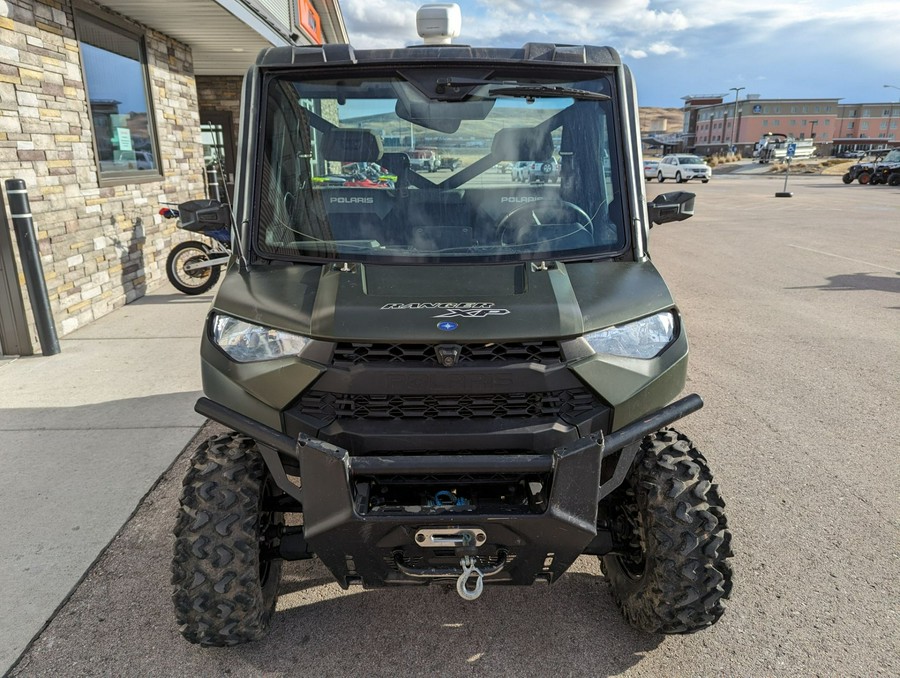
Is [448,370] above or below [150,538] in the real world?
above

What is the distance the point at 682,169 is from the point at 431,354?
43.7 metres

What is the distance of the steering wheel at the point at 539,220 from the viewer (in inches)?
115

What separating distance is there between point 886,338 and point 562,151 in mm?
5866

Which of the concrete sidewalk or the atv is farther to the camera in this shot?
the atv

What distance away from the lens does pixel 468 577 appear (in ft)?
7.69

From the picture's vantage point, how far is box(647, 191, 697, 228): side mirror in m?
3.35

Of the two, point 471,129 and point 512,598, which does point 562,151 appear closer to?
point 471,129

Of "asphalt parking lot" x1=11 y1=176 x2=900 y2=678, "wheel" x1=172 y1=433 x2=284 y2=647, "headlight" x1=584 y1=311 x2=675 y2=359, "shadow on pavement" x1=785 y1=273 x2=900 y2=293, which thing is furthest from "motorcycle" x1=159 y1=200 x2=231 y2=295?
"shadow on pavement" x1=785 y1=273 x2=900 y2=293

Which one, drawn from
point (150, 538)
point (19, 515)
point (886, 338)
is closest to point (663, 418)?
point (150, 538)

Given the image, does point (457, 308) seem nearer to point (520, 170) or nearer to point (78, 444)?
point (520, 170)

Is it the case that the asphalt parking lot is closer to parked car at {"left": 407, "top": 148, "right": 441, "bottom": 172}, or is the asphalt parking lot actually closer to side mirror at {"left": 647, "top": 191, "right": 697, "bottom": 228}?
side mirror at {"left": 647, "top": 191, "right": 697, "bottom": 228}

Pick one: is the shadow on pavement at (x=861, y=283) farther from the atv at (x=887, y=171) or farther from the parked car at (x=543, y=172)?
the atv at (x=887, y=171)

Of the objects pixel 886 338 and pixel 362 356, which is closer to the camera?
pixel 362 356

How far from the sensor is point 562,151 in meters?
2.98
